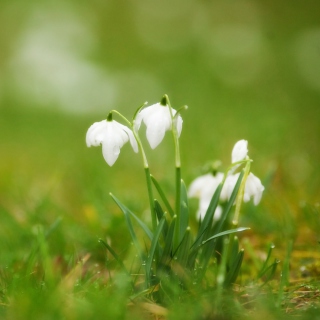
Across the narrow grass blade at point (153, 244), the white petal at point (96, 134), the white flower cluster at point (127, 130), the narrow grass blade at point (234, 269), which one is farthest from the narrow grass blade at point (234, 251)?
the white petal at point (96, 134)

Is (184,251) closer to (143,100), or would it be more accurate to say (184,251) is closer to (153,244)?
(153,244)

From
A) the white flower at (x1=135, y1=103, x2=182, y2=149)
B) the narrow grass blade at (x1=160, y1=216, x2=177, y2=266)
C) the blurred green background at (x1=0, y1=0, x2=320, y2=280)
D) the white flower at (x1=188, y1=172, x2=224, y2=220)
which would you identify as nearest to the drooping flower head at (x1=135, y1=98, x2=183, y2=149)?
the white flower at (x1=135, y1=103, x2=182, y2=149)

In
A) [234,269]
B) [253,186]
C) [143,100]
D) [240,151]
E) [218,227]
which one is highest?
[143,100]

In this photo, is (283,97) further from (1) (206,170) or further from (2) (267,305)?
(2) (267,305)

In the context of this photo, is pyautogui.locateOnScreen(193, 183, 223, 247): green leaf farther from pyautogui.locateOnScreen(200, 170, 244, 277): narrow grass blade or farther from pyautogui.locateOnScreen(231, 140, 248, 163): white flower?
pyautogui.locateOnScreen(231, 140, 248, 163): white flower

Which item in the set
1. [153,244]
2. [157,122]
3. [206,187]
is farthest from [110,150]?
[206,187]

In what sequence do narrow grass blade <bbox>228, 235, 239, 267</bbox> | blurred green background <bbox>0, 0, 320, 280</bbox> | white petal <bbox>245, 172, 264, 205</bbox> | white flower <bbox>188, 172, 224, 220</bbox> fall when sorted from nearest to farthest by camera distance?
1. narrow grass blade <bbox>228, 235, 239, 267</bbox>
2. white petal <bbox>245, 172, 264, 205</bbox>
3. white flower <bbox>188, 172, 224, 220</bbox>
4. blurred green background <bbox>0, 0, 320, 280</bbox>

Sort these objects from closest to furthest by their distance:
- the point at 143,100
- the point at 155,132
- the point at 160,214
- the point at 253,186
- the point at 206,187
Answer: the point at 155,132
the point at 160,214
the point at 253,186
the point at 206,187
the point at 143,100
